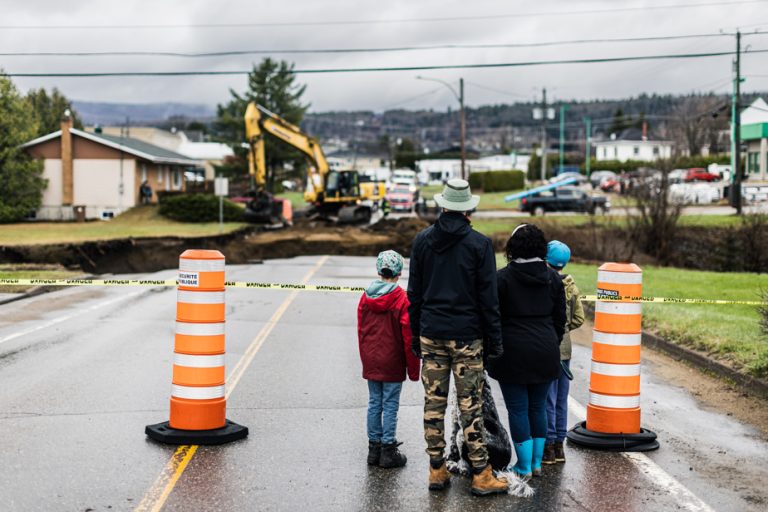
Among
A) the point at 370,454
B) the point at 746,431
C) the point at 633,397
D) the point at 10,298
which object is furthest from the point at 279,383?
the point at 10,298

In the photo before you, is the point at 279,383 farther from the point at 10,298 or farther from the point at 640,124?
the point at 640,124

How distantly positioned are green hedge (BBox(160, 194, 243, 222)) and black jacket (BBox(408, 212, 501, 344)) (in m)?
46.4

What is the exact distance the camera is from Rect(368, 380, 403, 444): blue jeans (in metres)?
7.69

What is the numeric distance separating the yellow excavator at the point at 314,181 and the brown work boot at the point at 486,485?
3961 cm

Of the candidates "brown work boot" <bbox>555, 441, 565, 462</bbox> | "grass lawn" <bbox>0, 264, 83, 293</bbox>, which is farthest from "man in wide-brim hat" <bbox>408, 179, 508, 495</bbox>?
"grass lawn" <bbox>0, 264, 83, 293</bbox>

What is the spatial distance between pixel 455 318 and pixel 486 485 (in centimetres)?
126

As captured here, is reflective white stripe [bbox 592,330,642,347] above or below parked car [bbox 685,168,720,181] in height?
below

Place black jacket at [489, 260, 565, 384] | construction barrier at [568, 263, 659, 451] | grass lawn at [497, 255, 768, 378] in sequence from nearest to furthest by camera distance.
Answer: black jacket at [489, 260, 565, 384] → construction barrier at [568, 263, 659, 451] → grass lawn at [497, 255, 768, 378]

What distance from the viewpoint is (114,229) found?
44.9 meters

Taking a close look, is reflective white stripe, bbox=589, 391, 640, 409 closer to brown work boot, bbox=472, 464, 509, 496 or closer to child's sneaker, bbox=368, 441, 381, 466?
brown work boot, bbox=472, 464, 509, 496

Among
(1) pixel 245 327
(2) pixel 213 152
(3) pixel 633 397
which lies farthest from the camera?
(2) pixel 213 152

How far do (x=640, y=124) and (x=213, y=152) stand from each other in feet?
314

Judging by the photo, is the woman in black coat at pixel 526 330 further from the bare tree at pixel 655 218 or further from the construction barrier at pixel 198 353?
the bare tree at pixel 655 218

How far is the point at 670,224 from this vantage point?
3478 centimetres
